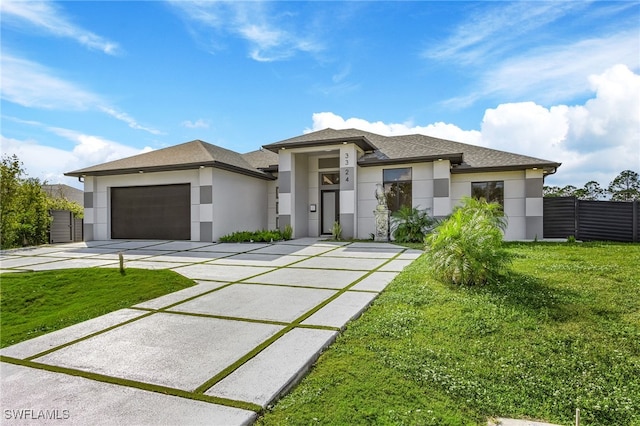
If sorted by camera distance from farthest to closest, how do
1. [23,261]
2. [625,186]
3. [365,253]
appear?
[625,186] → [365,253] → [23,261]

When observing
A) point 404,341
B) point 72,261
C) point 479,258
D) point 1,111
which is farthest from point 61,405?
point 72,261

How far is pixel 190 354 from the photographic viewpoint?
9.95ft

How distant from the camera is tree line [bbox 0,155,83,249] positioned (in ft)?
40.7

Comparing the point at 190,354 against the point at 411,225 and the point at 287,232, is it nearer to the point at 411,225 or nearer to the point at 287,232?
the point at 411,225

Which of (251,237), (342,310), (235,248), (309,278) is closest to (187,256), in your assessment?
(235,248)

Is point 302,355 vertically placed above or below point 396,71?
below

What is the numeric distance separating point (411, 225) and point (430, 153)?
3024 millimetres

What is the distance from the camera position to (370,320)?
152 inches

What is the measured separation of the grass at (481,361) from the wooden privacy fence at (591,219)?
842cm

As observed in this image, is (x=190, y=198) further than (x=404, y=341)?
Yes

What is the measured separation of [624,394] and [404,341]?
1640 mm

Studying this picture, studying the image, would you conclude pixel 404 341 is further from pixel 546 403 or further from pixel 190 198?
pixel 190 198

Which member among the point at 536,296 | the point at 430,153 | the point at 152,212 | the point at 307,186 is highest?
the point at 430,153

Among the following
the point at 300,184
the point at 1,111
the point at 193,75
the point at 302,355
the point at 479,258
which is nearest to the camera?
the point at 302,355
